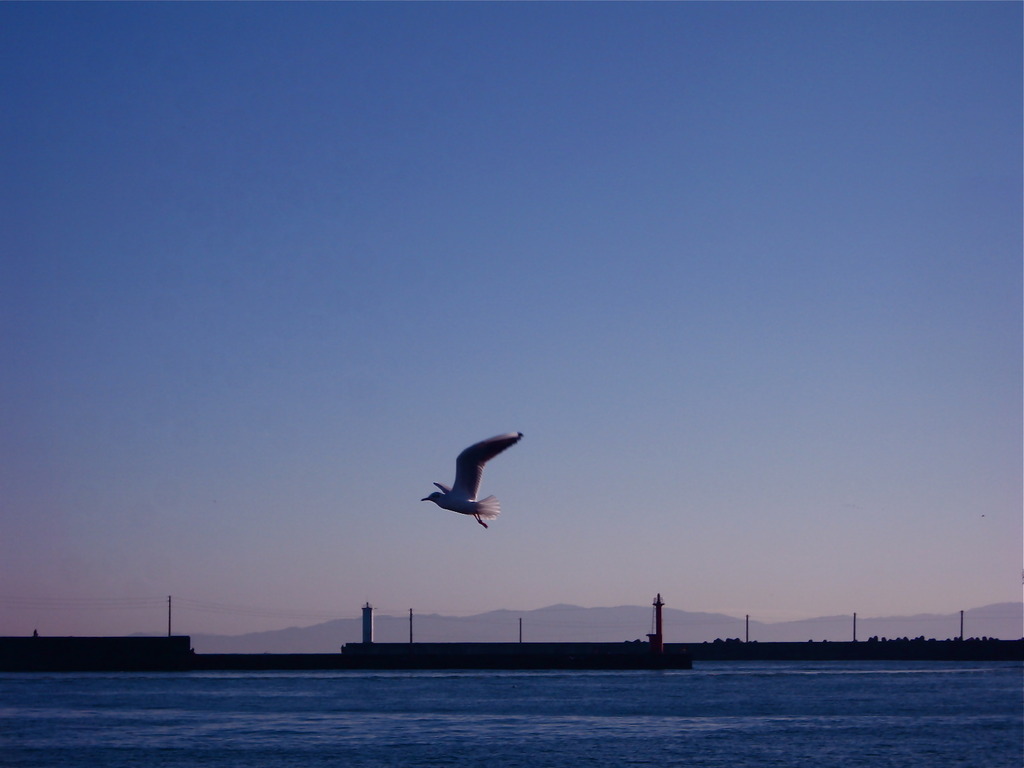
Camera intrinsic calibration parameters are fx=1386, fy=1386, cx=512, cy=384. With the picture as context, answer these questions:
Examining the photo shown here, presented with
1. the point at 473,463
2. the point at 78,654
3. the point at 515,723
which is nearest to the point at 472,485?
the point at 473,463

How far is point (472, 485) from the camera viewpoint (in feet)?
68.2

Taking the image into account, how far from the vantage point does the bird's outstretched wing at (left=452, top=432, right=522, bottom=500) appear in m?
20.2

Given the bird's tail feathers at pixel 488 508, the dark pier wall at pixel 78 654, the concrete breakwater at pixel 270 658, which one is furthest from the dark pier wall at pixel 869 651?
the bird's tail feathers at pixel 488 508

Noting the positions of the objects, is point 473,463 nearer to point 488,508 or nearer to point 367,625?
point 488,508

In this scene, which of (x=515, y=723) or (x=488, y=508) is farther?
(x=515, y=723)

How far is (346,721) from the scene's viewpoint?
45.9 meters

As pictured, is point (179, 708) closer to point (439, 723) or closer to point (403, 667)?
point (439, 723)

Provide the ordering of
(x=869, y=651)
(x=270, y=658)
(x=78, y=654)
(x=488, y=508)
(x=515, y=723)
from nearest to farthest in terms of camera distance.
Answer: (x=488, y=508), (x=515, y=723), (x=78, y=654), (x=270, y=658), (x=869, y=651)

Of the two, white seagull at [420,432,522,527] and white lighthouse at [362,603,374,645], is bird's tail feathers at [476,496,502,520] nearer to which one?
white seagull at [420,432,522,527]

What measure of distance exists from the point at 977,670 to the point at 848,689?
25.3 m

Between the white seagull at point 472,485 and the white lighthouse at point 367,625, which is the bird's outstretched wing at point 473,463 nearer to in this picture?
the white seagull at point 472,485

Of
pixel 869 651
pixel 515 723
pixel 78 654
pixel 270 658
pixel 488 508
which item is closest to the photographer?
pixel 488 508

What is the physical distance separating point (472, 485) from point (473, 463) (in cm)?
37

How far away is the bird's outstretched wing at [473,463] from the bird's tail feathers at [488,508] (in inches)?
10.9
